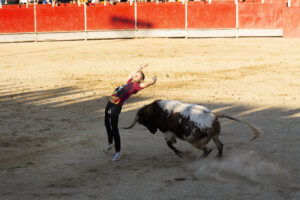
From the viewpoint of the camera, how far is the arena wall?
25.7 m

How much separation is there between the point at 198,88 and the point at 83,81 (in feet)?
12.2

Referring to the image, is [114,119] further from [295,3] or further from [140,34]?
[295,3]

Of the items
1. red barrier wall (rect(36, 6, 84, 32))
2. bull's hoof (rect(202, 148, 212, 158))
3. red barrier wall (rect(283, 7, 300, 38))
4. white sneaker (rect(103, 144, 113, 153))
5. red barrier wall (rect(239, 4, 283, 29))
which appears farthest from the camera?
red barrier wall (rect(36, 6, 84, 32))

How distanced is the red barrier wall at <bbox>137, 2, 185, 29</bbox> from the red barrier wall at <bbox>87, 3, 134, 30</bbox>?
53 centimetres

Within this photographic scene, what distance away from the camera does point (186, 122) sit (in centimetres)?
729

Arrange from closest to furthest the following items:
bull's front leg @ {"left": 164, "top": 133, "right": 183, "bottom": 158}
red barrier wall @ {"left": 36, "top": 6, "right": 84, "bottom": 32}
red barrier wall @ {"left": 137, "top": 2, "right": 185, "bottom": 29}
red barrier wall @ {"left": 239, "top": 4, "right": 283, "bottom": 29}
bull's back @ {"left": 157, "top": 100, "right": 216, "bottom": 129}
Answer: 1. bull's back @ {"left": 157, "top": 100, "right": 216, "bottom": 129}
2. bull's front leg @ {"left": 164, "top": 133, "right": 183, "bottom": 158}
3. red barrier wall @ {"left": 239, "top": 4, "right": 283, "bottom": 29}
4. red barrier wall @ {"left": 137, "top": 2, "right": 185, "bottom": 29}
5. red barrier wall @ {"left": 36, "top": 6, "right": 84, "bottom": 32}

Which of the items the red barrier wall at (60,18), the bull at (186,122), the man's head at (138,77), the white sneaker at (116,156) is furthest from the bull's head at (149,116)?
the red barrier wall at (60,18)

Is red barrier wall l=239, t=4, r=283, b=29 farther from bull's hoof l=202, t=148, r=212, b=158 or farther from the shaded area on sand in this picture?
bull's hoof l=202, t=148, r=212, b=158

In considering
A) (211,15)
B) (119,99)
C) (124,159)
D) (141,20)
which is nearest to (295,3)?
(211,15)

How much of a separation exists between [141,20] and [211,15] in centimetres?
366

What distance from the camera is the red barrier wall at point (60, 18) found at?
27.4 m

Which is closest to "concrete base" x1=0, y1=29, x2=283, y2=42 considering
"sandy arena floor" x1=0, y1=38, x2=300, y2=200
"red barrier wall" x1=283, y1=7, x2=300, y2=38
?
"red barrier wall" x1=283, y1=7, x2=300, y2=38

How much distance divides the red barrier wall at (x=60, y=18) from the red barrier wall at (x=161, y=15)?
3194 mm

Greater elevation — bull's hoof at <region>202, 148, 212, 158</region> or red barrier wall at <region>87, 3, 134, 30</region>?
red barrier wall at <region>87, 3, 134, 30</region>
